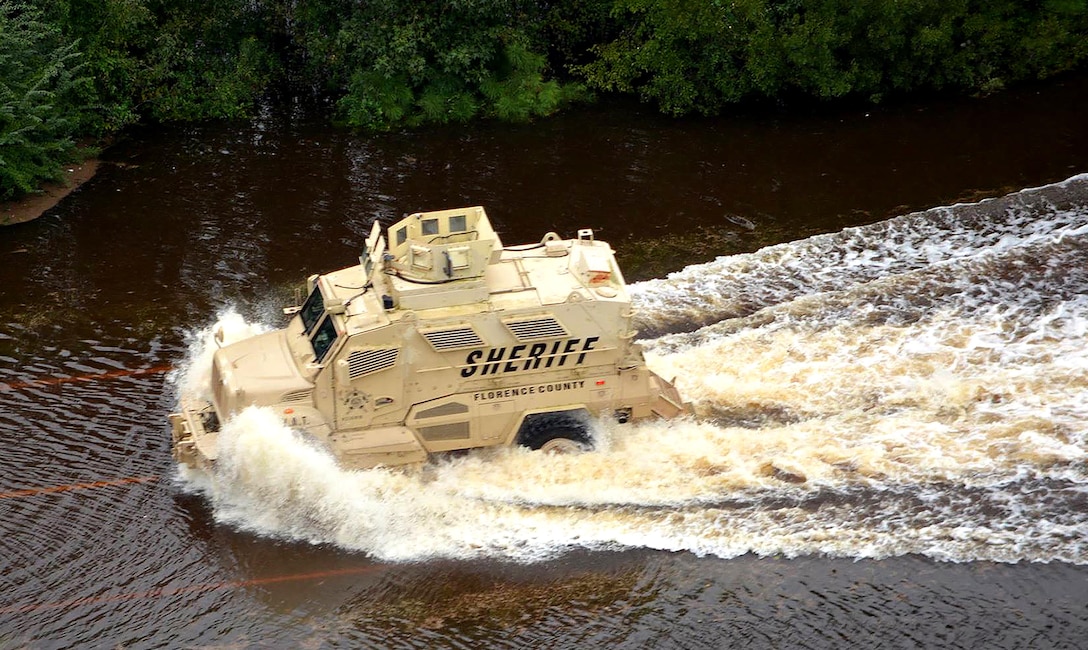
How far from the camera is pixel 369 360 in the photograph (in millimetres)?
14891

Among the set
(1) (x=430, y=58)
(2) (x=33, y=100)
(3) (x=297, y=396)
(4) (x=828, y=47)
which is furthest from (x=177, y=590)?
(4) (x=828, y=47)

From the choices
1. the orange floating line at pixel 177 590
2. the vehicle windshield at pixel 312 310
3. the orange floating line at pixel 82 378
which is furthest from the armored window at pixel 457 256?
the orange floating line at pixel 82 378

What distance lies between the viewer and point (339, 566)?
46.8 feet

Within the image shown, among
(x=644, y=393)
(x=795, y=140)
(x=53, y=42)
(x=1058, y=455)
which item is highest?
(x=53, y=42)

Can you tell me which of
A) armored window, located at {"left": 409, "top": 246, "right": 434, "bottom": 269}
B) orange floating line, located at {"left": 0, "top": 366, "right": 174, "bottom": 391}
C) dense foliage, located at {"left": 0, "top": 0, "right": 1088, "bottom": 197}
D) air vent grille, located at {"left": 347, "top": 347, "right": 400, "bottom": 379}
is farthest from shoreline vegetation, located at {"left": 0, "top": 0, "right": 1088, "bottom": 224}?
air vent grille, located at {"left": 347, "top": 347, "right": 400, "bottom": 379}

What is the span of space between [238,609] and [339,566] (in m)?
1.23

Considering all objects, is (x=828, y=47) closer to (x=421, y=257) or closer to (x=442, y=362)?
(x=421, y=257)

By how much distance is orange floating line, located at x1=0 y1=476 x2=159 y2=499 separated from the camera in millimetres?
15781

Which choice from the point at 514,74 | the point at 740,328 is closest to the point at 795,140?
the point at 514,74

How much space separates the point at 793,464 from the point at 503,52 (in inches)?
640

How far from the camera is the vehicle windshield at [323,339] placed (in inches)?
596

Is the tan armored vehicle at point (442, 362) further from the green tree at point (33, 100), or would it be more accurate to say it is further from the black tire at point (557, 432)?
the green tree at point (33, 100)

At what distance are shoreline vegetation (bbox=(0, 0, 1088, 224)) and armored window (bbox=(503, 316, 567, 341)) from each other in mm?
13804

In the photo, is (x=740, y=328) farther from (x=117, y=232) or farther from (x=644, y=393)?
(x=117, y=232)
